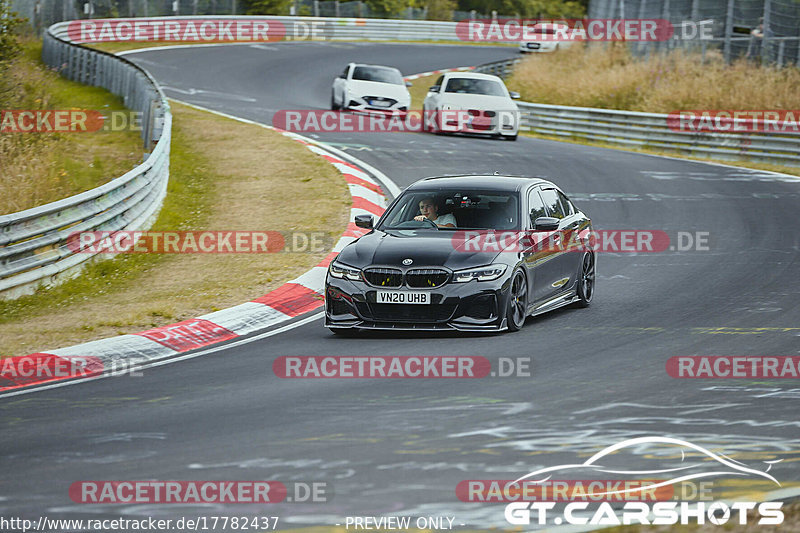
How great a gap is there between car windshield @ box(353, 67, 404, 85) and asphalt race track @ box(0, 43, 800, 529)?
60.3ft

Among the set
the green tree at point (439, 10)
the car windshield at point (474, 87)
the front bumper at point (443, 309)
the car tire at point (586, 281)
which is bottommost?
the car tire at point (586, 281)

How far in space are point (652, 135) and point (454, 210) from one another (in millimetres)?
18647

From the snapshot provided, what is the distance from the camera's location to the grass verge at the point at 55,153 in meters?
16.7

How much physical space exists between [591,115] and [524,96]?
31.8 feet

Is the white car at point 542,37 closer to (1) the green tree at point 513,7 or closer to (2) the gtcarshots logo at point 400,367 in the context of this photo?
(1) the green tree at point 513,7

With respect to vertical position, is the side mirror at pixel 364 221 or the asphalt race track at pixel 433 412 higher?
the side mirror at pixel 364 221

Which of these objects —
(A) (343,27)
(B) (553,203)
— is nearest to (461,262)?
(B) (553,203)

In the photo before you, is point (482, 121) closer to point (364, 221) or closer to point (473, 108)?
point (473, 108)

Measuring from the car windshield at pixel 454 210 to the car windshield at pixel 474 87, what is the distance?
1730 centimetres

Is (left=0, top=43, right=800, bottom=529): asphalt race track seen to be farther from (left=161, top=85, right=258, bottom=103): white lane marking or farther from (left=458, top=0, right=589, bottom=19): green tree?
(left=458, top=0, right=589, bottom=19): green tree

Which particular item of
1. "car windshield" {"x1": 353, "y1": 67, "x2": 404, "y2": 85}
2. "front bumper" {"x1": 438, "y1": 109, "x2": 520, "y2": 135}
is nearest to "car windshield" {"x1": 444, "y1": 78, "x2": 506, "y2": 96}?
"front bumper" {"x1": 438, "y1": 109, "x2": 520, "y2": 135}

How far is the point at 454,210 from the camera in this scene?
472 inches

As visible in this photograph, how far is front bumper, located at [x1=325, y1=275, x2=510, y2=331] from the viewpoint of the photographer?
1063 cm

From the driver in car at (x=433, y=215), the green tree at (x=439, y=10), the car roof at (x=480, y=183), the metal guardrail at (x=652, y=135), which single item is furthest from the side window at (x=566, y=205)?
the green tree at (x=439, y=10)
